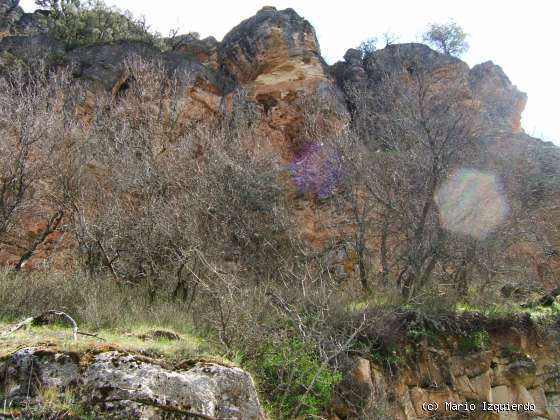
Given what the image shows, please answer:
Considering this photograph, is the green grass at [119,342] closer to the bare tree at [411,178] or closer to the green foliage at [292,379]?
the green foliage at [292,379]

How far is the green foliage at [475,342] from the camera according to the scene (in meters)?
8.89

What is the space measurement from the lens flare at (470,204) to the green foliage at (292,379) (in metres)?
5.68

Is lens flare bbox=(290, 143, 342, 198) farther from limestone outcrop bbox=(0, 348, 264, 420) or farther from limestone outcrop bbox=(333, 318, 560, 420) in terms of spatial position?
limestone outcrop bbox=(0, 348, 264, 420)

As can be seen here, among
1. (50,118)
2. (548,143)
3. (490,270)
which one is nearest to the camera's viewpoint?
(490,270)

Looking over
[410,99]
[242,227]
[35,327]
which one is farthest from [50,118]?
[410,99]

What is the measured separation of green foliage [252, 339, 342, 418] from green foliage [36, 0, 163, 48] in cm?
1599

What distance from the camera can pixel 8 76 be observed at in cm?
1500

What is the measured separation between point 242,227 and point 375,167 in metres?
3.67

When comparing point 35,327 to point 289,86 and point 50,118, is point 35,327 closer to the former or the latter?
point 50,118

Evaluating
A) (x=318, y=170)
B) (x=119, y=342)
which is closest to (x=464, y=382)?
(x=119, y=342)

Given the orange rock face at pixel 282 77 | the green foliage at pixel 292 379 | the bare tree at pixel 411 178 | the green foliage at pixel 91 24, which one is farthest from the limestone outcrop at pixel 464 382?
the green foliage at pixel 91 24

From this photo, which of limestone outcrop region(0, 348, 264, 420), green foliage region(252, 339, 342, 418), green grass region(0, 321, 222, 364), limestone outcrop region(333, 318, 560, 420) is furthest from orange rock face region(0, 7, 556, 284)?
limestone outcrop region(0, 348, 264, 420)

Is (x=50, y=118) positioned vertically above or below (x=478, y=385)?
above

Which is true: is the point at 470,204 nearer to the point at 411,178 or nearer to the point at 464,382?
the point at 411,178
